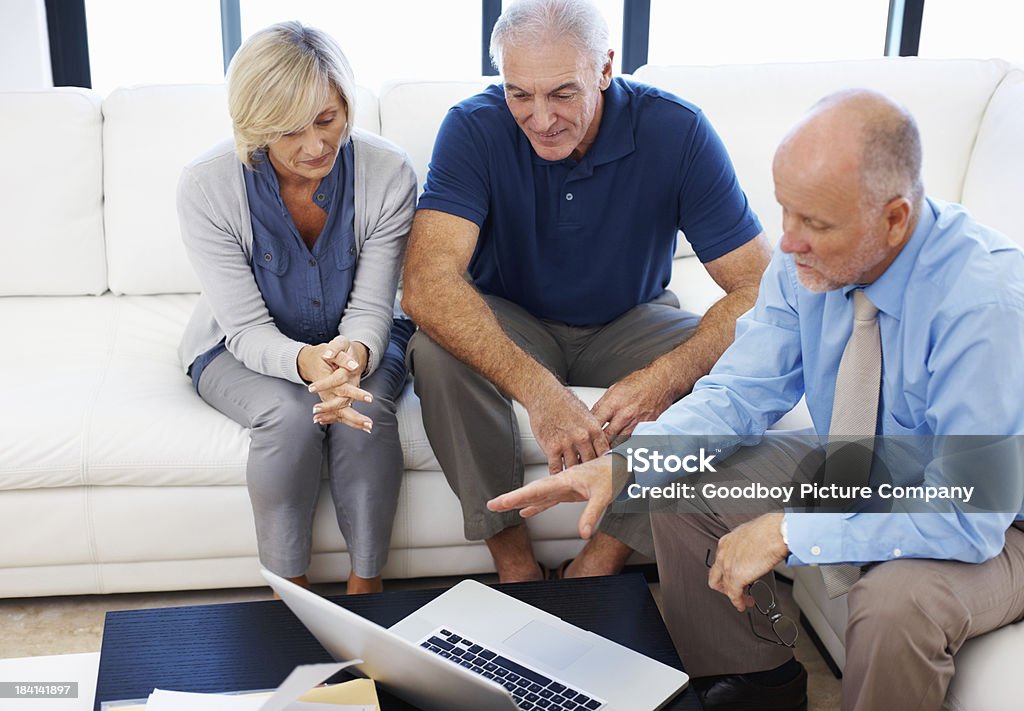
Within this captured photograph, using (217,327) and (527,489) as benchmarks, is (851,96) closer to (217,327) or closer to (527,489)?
(527,489)

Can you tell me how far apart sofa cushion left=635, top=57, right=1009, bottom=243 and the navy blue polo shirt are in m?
0.34

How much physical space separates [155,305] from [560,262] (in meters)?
0.95

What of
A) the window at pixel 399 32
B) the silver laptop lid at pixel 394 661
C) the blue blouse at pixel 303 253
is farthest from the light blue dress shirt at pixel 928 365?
the window at pixel 399 32

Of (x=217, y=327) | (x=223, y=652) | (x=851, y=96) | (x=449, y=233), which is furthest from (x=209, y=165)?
(x=851, y=96)

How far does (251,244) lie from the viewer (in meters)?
1.91

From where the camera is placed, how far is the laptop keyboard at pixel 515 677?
115 cm

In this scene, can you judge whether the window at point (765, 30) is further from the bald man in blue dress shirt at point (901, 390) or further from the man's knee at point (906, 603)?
the man's knee at point (906, 603)

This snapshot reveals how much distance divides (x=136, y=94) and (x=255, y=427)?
995 millimetres

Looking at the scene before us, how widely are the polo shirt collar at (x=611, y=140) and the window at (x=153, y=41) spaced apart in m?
1.67

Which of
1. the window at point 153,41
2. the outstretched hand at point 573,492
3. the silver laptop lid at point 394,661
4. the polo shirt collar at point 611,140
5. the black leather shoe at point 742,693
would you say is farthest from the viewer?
the window at point 153,41

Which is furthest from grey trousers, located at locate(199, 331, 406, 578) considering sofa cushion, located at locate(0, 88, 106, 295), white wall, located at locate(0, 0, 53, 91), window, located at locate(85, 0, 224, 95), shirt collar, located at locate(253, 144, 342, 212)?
window, located at locate(85, 0, 224, 95)

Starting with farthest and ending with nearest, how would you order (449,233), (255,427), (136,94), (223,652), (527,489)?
(136,94), (449,233), (255,427), (527,489), (223,652)

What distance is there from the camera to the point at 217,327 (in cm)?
204

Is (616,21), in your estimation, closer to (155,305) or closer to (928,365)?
(155,305)
